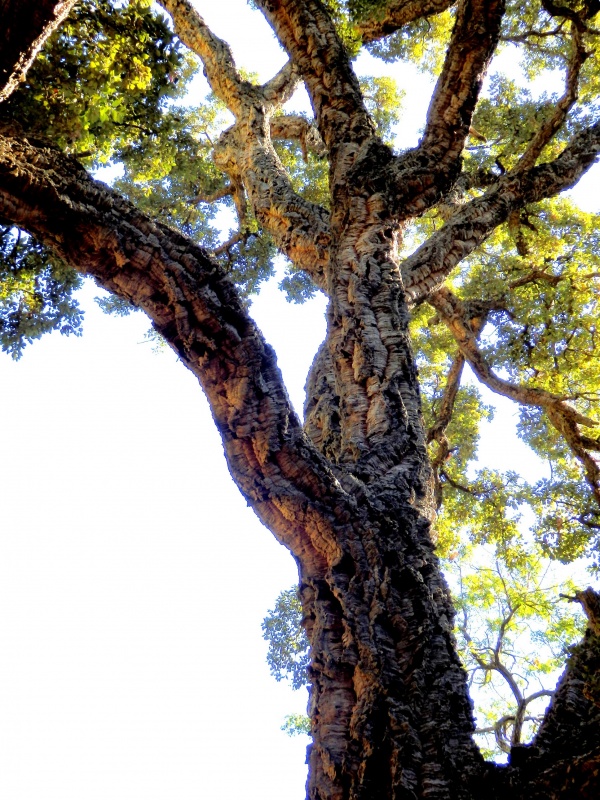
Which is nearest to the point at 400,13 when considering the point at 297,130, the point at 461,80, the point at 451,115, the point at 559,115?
the point at 297,130

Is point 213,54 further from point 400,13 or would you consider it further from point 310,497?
point 310,497

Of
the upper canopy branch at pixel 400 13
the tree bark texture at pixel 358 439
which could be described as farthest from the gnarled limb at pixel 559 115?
the tree bark texture at pixel 358 439

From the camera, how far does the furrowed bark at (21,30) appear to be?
9.74 feet

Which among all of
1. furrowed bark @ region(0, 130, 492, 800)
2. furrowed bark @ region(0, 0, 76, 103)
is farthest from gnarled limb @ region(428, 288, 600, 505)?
furrowed bark @ region(0, 0, 76, 103)

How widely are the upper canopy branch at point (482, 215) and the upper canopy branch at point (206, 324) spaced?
2.33 meters

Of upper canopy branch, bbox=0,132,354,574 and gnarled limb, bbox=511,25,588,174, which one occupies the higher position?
gnarled limb, bbox=511,25,588,174

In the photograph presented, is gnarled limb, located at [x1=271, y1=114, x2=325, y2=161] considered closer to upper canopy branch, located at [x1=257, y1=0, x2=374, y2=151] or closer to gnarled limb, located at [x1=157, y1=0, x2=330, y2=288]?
gnarled limb, located at [x1=157, y1=0, x2=330, y2=288]

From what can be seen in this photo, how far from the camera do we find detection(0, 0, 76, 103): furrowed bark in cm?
297

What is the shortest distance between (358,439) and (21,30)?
2.76 meters

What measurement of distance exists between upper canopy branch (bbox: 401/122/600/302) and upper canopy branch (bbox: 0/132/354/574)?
2.33 m

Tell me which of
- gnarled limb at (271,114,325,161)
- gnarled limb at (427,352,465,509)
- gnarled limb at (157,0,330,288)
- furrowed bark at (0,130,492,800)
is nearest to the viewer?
furrowed bark at (0,130,492,800)

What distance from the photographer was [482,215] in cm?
532

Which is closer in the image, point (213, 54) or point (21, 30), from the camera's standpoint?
point (21, 30)

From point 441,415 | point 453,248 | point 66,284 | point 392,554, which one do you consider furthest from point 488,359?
point 392,554
